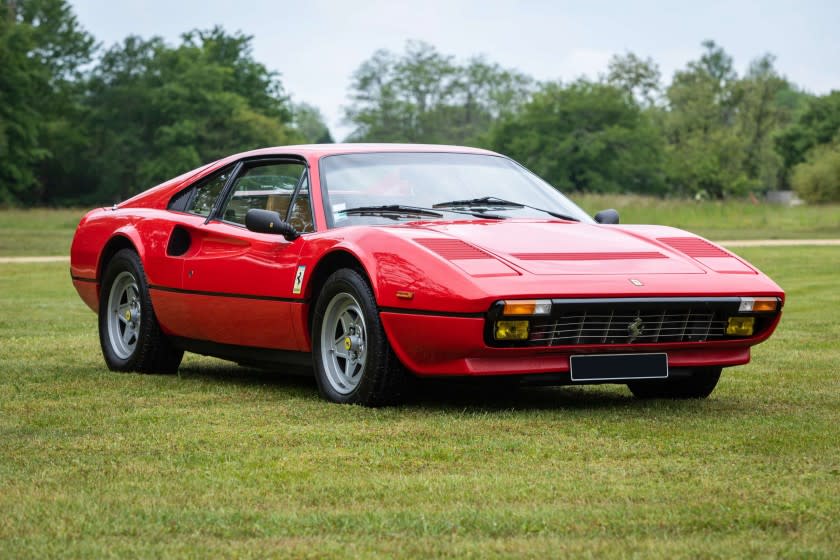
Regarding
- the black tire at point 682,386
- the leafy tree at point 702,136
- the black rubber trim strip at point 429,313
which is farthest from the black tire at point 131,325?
the leafy tree at point 702,136

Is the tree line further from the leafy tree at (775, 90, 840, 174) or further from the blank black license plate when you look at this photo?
the blank black license plate

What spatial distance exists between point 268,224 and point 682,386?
2.22 m

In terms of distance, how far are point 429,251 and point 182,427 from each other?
1.31m

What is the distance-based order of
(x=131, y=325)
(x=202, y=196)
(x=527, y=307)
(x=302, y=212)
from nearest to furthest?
1. (x=527, y=307)
2. (x=302, y=212)
3. (x=202, y=196)
4. (x=131, y=325)

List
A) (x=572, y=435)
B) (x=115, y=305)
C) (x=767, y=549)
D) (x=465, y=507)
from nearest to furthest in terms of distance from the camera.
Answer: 1. (x=767, y=549)
2. (x=465, y=507)
3. (x=572, y=435)
4. (x=115, y=305)

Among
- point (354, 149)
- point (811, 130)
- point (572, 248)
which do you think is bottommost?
point (811, 130)

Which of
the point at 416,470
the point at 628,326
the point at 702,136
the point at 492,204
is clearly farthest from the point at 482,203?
the point at 702,136

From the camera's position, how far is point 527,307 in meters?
5.92

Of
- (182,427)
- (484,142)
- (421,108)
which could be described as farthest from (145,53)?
(182,427)

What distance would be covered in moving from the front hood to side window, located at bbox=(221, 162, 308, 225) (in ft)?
3.50

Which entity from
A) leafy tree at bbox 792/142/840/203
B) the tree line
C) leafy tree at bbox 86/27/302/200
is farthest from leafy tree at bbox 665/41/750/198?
leafy tree at bbox 86/27/302/200

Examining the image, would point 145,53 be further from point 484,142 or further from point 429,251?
point 429,251

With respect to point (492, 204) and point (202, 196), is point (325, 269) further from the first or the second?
point (202, 196)

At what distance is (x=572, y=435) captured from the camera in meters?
5.61
